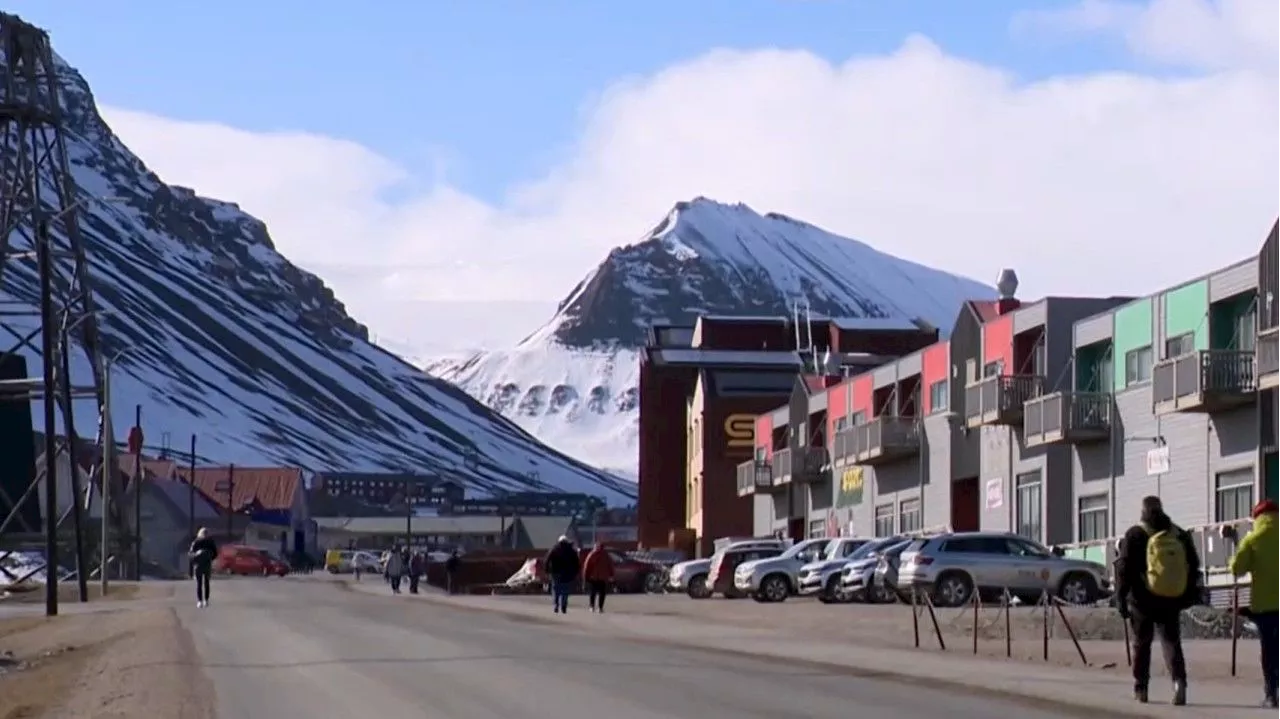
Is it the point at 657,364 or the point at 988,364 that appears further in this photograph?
the point at 657,364

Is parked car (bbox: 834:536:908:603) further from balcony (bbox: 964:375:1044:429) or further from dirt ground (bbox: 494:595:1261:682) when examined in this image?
balcony (bbox: 964:375:1044:429)

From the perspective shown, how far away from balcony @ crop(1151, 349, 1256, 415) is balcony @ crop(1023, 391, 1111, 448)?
247 inches

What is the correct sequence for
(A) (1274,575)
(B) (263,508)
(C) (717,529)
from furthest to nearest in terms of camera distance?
(B) (263,508), (C) (717,529), (A) (1274,575)

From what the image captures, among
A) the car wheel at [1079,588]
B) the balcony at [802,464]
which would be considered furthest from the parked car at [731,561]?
the balcony at [802,464]

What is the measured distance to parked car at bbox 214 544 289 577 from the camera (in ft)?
362

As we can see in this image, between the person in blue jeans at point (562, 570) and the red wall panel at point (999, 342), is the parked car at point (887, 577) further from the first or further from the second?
the red wall panel at point (999, 342)

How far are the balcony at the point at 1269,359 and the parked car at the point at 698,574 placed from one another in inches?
697

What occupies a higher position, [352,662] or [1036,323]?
[1036,323]

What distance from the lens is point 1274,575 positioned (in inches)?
768

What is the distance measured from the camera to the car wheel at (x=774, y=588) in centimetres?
5569

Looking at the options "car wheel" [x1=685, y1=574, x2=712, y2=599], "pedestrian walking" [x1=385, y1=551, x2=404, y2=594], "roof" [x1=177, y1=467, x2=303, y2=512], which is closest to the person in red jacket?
"car wheel" [x1=685, y1=574, x2=712, y2=599]

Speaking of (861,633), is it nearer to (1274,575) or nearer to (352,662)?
(352,662)

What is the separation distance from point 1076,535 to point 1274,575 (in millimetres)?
37261

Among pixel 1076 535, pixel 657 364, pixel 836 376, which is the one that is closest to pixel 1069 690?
pixel 1076 535
